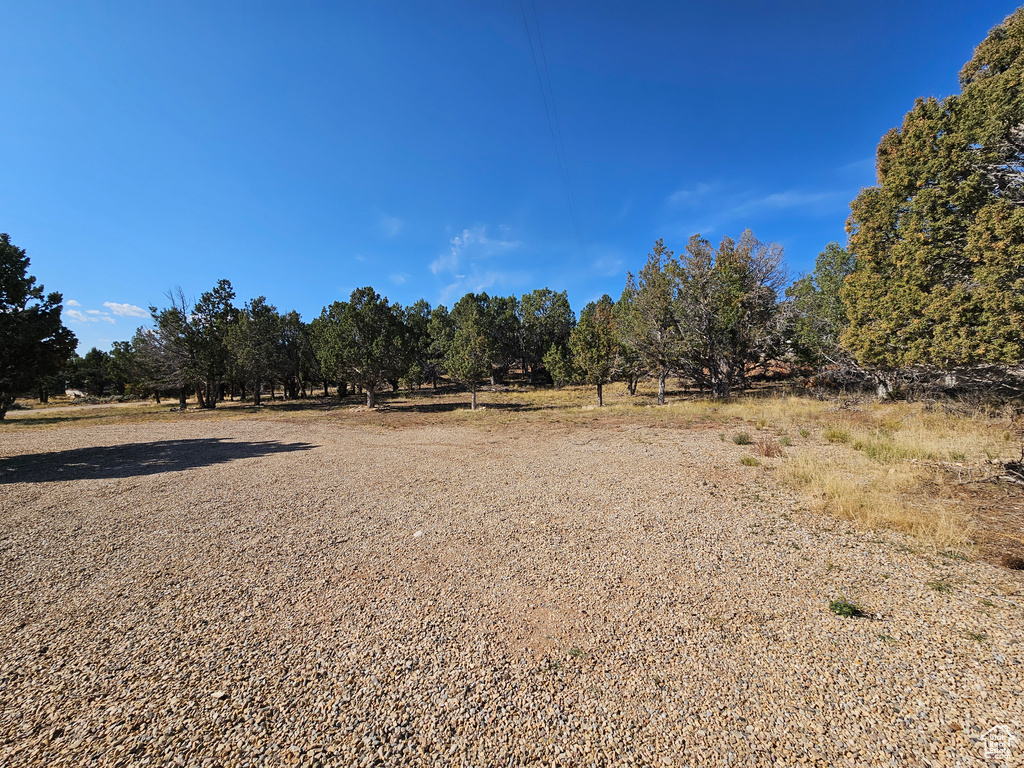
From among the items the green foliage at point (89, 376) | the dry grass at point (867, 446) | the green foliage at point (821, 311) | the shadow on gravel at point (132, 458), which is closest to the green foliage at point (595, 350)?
the dry grass at point (867, 446)

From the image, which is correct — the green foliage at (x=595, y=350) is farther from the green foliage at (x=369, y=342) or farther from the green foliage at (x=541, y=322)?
the green foliage at (x=541, y=322)

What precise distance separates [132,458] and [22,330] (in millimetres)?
5122

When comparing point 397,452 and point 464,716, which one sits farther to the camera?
point 397,452

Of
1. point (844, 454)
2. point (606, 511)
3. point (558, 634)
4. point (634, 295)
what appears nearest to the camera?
point (558, 634)

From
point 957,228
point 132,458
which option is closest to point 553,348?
point 957,228

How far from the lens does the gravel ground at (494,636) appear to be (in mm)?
2574

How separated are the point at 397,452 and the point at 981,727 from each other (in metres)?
12.6

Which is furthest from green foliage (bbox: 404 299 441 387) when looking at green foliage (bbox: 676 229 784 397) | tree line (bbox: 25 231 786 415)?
green foliage (bbox: 676 229 784 397)

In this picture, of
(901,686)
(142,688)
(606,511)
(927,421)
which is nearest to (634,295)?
(927,421)

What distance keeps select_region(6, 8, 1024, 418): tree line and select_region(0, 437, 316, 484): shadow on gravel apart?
8.92ft

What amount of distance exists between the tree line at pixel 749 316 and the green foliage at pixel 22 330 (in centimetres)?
4

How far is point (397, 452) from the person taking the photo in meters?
12.6

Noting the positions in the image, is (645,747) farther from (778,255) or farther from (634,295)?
(778,255)

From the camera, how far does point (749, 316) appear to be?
23.9 m
